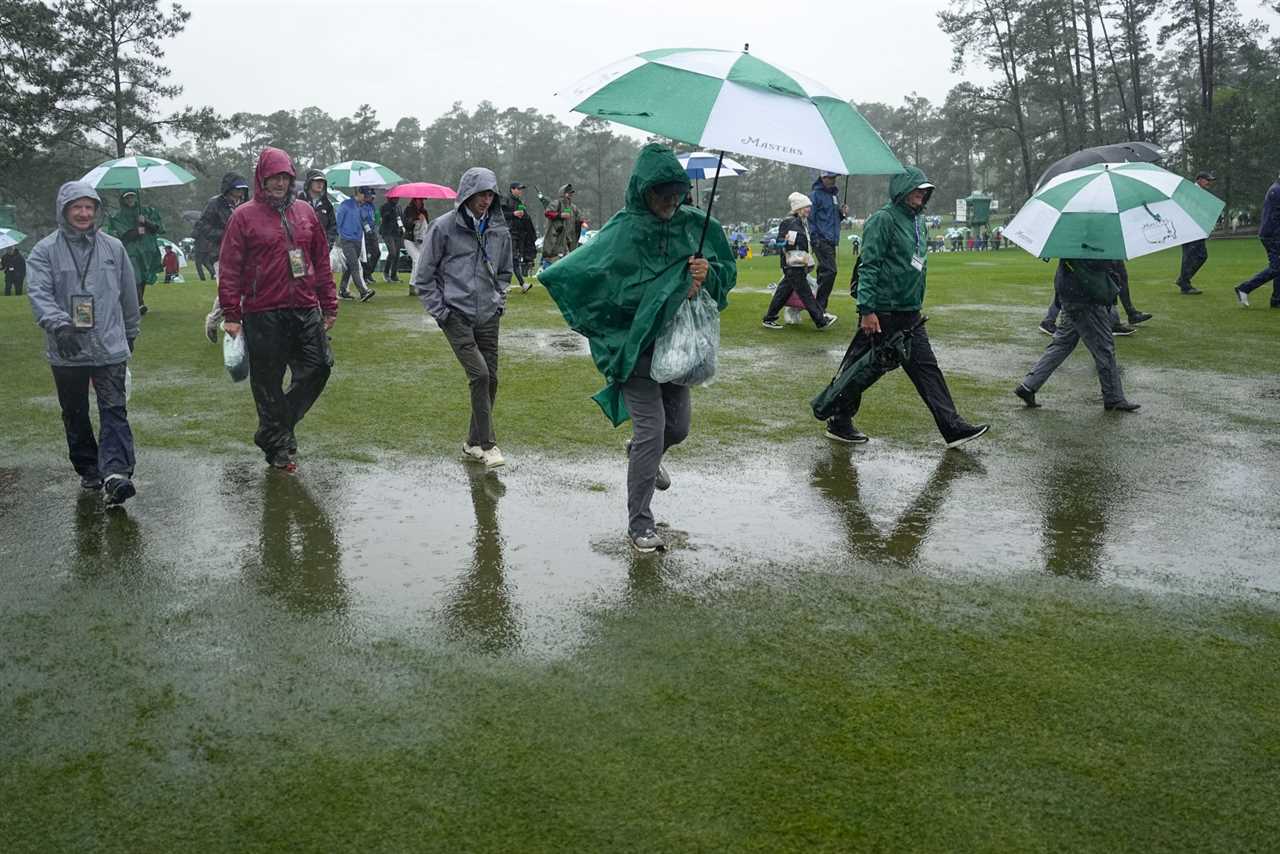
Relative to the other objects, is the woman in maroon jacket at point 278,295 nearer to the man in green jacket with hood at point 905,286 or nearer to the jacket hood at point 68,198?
the jacket hood at point 68,198

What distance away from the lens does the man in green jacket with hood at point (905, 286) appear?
298 inches

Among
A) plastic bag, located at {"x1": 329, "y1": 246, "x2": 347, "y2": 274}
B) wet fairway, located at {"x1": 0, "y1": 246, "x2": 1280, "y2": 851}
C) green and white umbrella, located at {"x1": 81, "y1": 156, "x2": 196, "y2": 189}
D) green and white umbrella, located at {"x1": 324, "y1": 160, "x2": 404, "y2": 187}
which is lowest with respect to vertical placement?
wet fairway, located at {"x1": 0, "y1": 246, "x2": 1280, "y2": 851}

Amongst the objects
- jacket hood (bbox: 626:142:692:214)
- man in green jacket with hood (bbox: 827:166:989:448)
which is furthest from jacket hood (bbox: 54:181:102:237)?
man in green jacket with hood (bbox: 827:166:989:448)

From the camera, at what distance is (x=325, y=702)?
151 inches

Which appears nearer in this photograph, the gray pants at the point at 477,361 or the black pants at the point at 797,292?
the gray pants at the point at 477,361

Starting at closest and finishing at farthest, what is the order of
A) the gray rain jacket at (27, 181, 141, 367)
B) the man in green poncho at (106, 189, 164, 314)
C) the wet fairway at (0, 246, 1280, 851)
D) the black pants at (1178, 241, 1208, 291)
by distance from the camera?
1. the wet fairway at (0, 246, 1280, 851)
2. the gray rain jacket at (27, 181, 141, 367)
3. the man in green poncho at (106, 189, 164, 314)
4. the black pants at (1178, 241, 1208, 291)

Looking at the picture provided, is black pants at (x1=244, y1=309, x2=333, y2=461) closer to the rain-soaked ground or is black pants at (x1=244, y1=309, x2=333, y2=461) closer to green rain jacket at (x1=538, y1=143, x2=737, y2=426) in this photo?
the rain-soaked ground

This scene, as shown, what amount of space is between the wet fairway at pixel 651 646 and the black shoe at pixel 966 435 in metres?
0.17

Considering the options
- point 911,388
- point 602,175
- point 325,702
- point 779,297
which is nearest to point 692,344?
point 325,702

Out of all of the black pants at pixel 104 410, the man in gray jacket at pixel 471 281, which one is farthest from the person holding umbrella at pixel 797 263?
the black pants at pixel 104 410

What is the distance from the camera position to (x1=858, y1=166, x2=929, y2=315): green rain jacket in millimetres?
7574

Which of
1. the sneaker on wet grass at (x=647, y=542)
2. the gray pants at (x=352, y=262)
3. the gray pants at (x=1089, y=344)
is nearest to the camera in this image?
the sneaker on wet grass at (x=647, y=542)

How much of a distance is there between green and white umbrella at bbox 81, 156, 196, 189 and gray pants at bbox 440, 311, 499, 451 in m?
8.01

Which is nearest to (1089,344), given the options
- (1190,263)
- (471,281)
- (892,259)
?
(892,259)
